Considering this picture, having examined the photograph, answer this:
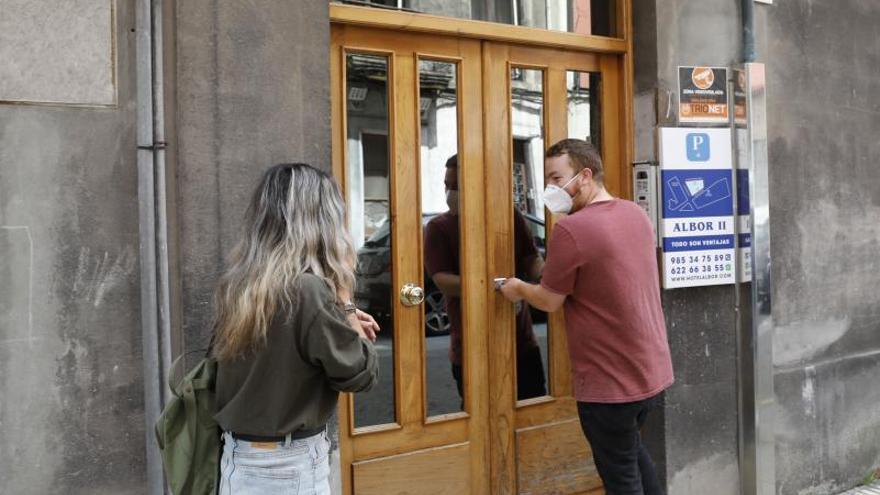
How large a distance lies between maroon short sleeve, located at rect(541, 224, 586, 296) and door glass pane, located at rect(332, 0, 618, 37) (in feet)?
4.12

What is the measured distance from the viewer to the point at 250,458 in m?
2.75

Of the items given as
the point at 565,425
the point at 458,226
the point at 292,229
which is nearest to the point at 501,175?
the point at 458,226

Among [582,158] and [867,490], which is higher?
[582,158]

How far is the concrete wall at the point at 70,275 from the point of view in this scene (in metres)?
3.32

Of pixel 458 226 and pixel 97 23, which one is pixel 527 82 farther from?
pixel 97 23

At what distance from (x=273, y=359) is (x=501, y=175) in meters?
2.11

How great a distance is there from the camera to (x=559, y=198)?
4.02 m

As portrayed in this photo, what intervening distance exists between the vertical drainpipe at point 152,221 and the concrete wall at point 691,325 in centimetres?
254

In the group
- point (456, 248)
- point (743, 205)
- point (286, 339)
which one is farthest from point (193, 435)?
point (743, 205)

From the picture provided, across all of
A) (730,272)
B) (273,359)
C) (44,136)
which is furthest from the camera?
(730,272)

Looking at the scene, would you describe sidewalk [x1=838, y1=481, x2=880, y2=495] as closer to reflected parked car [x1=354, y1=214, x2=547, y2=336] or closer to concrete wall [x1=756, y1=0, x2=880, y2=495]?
concrete wall [x1=756, y1=0, x2=880, y2=495]

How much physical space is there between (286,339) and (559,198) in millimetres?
1728

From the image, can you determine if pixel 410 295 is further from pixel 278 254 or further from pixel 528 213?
pixel 278 254

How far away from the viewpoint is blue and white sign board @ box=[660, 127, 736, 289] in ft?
16.0
